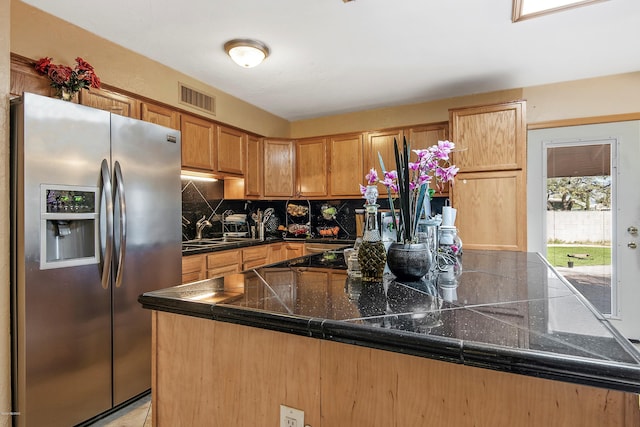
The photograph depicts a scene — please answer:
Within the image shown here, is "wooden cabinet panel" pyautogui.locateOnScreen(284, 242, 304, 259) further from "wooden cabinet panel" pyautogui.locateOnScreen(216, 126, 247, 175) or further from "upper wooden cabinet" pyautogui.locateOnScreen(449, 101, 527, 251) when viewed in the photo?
A: "upper wooden cabinet" pyautogui.locateOnScreen(449, 101, 527, 251)

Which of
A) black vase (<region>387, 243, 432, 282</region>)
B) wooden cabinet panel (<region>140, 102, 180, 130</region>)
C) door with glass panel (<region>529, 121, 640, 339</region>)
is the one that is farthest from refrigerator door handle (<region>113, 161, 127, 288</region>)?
door with glass panel (<region>529, 121, 640, 339</region>)

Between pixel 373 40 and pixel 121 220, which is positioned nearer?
pixel 121 220

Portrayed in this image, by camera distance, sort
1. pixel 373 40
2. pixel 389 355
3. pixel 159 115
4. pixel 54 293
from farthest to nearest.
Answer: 1. pixel 159 115
2. pixel 373 40
3. pixel 54 293
4. pixel 389 355

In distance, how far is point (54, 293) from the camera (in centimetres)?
169

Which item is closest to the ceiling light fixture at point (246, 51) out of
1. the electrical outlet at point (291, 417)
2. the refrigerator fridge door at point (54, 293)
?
the refrigerator fridge door at point (54, 293)

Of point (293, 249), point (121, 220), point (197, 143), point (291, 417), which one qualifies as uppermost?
point (197, 143)

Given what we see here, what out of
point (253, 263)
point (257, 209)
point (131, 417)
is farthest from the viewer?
point (257, 209)

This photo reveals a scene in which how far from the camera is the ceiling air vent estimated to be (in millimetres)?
2995

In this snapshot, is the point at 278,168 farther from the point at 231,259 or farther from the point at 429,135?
the point at 429,135

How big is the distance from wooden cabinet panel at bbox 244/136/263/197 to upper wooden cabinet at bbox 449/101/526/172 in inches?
85.7

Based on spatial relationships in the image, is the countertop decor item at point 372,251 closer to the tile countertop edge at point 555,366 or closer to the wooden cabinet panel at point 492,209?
the tile countertop edge at point 555,366

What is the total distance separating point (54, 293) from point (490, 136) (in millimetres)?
3462

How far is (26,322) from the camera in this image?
63.0 inches

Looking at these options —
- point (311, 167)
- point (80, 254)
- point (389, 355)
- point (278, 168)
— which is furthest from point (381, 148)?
point (389, 355)
